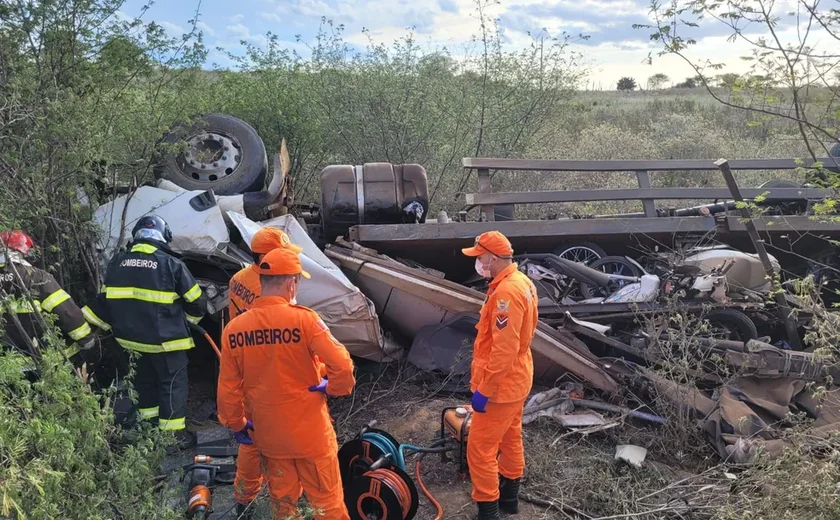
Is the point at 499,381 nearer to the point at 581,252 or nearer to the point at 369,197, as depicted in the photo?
the point at 369,197

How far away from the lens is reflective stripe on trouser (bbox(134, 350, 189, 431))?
4801 millimetres

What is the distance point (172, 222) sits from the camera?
6.01 meters

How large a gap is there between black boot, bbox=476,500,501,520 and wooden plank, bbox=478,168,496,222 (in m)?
3.74

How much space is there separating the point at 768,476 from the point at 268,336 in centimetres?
269

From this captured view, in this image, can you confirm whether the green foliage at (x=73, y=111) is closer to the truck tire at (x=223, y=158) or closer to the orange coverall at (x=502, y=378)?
the truck tire at (x=223, y=158)

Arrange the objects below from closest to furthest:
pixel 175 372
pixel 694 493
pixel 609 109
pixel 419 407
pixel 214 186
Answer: pixel 694 493 < pixel 175 372 < pixel 419 407 < pixel 214 186 < pixel 609 109

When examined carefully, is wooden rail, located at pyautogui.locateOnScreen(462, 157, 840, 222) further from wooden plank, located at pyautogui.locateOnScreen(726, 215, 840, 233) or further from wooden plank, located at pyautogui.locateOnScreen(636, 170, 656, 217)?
wooden plank, located at pyautogui.locateOnScreen(726, 215, 840, 233)

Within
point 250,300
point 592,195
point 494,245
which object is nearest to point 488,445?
point 494,245

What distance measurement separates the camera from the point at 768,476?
3197 mm

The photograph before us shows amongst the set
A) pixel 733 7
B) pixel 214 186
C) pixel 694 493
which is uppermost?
pixel 733 7

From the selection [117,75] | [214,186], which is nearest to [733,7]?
[117,75]

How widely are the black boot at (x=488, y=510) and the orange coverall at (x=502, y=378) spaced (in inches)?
1.4

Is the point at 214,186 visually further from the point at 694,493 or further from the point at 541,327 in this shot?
the point at 694,493

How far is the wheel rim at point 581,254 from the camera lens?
23.7 ft
